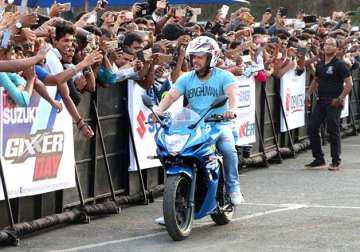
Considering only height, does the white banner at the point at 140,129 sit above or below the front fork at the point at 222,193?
above

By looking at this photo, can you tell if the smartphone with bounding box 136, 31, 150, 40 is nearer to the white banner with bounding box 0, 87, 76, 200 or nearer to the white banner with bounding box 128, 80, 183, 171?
the white banner with bounding box 128, 80, 183, 171

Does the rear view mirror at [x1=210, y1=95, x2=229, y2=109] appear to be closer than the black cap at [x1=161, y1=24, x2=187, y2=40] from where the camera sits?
Yes

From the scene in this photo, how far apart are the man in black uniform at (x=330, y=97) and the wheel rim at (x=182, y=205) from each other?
6231mm

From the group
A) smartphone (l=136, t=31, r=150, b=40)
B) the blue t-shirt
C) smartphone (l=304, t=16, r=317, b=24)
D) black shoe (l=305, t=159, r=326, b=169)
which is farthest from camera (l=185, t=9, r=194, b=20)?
the blue t-shirt

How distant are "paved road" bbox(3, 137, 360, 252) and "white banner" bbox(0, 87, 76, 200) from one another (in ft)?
1.74

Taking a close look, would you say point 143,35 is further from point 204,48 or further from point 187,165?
point 187,165

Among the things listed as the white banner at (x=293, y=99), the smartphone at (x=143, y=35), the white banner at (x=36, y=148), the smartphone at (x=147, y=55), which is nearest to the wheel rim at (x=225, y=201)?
the white banner at (x=36, y=148)

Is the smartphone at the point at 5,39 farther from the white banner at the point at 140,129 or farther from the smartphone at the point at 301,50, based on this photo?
the smartphone at the point at 301,50

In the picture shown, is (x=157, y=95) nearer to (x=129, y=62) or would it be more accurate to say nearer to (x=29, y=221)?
(x=129, y=62)

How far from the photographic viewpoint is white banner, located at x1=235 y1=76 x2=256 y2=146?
50.1 ft

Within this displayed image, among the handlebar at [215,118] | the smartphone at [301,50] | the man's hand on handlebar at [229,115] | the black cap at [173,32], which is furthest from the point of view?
the smartphone at [301,50]

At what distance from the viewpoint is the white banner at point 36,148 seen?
9.58 meters

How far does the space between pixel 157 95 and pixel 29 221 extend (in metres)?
3.11

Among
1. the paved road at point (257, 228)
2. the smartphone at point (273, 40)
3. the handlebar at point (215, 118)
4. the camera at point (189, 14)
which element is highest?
the camera at point (189, 14)
